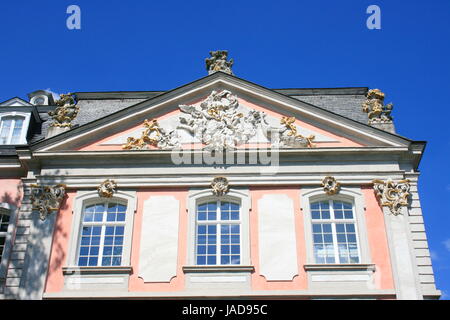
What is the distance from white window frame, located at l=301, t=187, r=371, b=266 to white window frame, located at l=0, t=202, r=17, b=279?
9.08m

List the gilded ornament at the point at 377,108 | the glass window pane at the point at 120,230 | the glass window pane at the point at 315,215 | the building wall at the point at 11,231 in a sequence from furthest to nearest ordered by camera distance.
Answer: the gilded ornament at the point at 377,108, the glass window pane at the point at 315,215, the glass window pane at the point at 120,230, the building wall at the point at 11,231

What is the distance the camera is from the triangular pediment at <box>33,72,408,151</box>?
64.0 ft

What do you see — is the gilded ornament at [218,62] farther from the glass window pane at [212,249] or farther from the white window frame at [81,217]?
the glass window pane at [212,249]

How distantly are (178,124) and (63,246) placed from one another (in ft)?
18.6

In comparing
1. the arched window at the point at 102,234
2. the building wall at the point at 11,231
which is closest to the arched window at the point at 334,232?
the arched window at the point at 102,234

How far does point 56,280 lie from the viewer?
674 inches

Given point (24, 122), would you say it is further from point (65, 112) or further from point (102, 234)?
point (102, 234)

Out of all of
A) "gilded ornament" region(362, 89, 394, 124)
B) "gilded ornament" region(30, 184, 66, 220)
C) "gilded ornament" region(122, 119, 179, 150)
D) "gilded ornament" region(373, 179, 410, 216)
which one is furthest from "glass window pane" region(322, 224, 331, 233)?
"gilded ornament" region(30, 184, 66, 220)

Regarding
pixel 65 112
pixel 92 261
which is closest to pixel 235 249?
pixel 92 261

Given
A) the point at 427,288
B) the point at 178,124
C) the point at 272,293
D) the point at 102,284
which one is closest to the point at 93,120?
the point at 178,124

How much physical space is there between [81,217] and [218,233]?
14.4 feet

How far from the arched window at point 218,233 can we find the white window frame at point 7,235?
5.80 m

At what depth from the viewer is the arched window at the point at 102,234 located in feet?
57.7

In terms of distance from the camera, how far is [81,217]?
18.4 m
